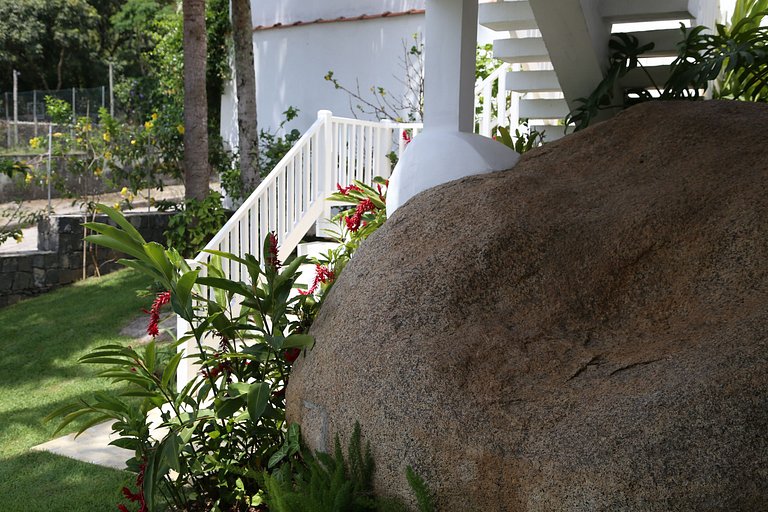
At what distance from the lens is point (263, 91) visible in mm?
12633

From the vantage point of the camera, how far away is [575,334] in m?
3.09

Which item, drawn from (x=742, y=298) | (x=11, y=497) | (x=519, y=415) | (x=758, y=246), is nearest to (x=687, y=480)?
(x=519, y=415)

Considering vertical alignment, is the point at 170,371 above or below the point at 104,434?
above

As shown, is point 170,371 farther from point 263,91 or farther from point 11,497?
point 263,91

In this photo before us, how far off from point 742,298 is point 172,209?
9.82 m

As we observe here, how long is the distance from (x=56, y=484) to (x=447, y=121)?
3.28 m

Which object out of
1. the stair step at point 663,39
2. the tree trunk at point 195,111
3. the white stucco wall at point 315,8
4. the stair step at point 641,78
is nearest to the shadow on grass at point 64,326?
the tree trunk at point 195,111

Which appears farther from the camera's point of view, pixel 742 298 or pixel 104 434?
pixel 104 434

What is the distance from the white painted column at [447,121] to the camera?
15.7 ft

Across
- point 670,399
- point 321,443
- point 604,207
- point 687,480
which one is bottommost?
point 321,443

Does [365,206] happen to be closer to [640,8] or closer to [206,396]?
[640,8]

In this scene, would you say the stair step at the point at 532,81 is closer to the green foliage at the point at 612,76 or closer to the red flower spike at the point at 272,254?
the green foliage at the point at 612,76

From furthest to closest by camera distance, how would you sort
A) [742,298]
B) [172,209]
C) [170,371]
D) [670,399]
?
[172,209], [170,371], [742,298], [670,399]

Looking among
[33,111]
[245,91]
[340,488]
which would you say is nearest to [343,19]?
[245,91]
